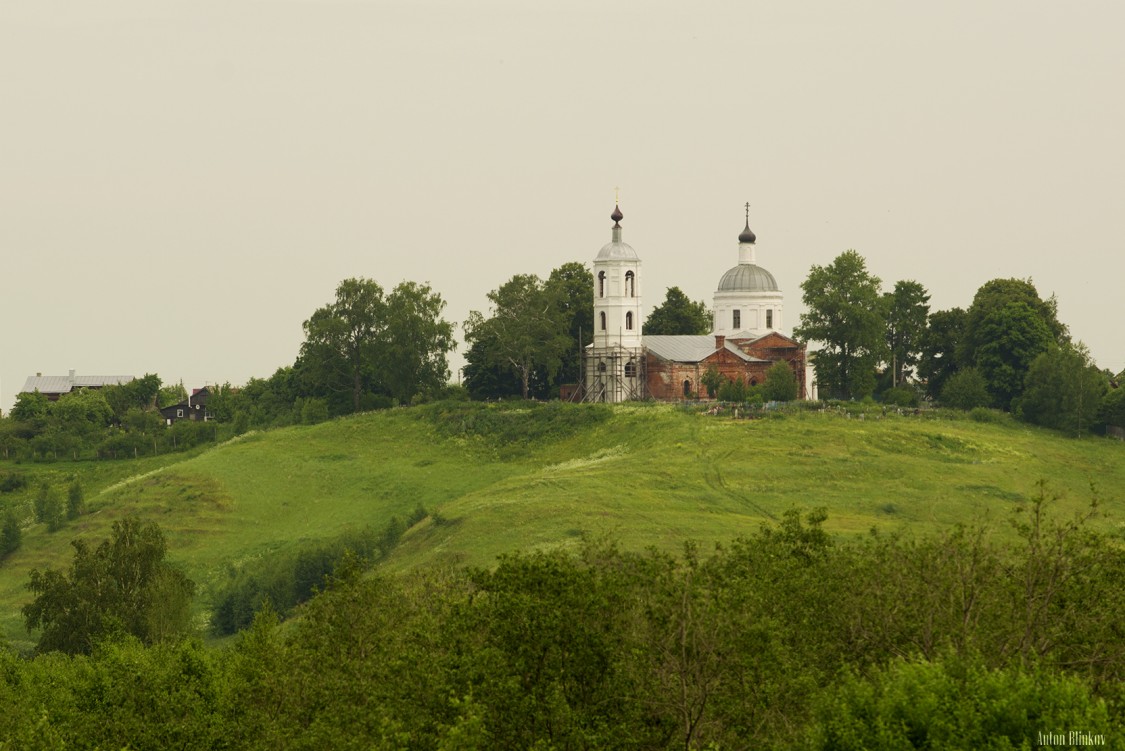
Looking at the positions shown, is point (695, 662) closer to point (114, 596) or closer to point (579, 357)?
point (114, 596)

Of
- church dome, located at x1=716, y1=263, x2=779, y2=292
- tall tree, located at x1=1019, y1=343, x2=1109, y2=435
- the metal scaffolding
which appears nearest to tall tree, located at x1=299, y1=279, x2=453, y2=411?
the metal scaffolding

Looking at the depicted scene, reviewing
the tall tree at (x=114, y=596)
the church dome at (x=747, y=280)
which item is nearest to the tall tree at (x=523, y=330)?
the church dome at (x=747, y=280)

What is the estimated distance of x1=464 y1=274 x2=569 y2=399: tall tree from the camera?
4550 inches

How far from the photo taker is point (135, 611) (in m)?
69.8

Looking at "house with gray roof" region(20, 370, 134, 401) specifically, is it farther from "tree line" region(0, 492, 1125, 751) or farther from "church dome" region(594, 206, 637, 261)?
"tree line" region(0, 492, 1125, 751)

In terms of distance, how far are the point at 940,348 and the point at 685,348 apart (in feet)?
60.1

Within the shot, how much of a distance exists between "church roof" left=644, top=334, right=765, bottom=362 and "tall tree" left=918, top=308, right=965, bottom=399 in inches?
483

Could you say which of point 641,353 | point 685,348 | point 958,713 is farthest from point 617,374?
point 958,713

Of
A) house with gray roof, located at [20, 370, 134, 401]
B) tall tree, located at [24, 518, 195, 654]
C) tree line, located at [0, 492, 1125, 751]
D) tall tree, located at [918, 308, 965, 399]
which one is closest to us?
tree line, located at [0, 492, 1125, 751]

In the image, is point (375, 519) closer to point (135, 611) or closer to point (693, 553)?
point (135, 611)

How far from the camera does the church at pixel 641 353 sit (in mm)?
116625

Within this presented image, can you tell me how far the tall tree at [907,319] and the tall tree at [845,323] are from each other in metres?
6.98

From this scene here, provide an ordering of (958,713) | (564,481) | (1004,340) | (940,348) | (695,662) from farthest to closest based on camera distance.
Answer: (940,348), (1004,340), (564,481), (695,662), (958,713)

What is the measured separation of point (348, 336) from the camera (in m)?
121
